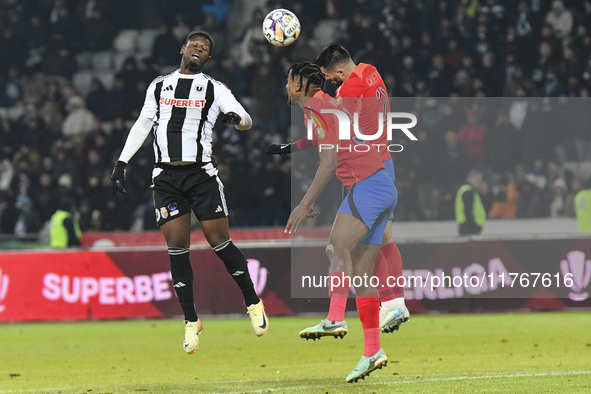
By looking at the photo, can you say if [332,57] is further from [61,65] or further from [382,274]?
[61,65]

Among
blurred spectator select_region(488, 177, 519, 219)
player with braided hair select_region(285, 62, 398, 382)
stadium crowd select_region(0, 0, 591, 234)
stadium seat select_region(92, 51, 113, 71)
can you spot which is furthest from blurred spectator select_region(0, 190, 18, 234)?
player with braided hair select_region(285, 62, 398, 382)

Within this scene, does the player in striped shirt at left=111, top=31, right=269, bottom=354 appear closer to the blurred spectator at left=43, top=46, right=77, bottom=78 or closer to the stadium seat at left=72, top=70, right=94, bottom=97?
the blurred spectator at left=43, top=46, right=77, bottom=78

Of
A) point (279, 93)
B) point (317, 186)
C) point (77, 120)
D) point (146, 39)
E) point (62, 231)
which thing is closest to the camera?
point (317, 186)

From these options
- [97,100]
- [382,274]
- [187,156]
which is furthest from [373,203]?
[97,100]

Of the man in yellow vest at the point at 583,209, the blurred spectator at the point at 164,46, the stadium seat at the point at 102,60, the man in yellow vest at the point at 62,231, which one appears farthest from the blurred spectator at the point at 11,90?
the man in yellow vest at the point at 583,209

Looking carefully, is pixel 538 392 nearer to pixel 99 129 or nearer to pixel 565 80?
pixel 565 80

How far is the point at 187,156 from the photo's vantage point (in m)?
6.45

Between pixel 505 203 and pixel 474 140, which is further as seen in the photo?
pixel 474 140

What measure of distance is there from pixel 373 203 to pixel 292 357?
3.07m

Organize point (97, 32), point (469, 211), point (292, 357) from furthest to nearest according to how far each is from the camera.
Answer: point (97, 32)
point (469, 211)
point (292, 357)

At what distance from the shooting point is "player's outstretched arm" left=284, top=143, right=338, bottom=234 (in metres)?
6.16

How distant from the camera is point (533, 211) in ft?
43.0

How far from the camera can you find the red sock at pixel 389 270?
6.71 meters

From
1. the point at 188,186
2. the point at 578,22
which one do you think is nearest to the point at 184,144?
the point at 188,186
